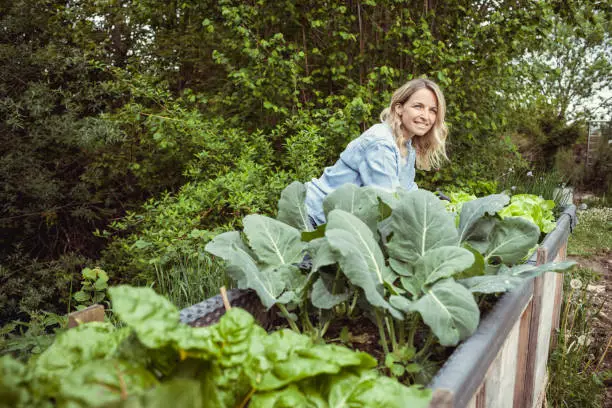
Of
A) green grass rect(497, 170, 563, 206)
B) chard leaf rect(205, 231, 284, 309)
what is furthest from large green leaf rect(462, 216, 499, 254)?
green grass rect(497, 170, 563, 206)

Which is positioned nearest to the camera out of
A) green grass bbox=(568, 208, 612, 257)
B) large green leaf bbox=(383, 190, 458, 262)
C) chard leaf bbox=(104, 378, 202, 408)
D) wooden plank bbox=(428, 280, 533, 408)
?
chard leaf bbox=(104, 378, 202, 408)

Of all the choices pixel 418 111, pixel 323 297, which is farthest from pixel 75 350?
pixel 418 111

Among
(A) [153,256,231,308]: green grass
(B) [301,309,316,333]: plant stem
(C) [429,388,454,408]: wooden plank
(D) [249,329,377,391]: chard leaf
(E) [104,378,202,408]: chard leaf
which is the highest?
(E) [104,378,202,408]: chard leaf

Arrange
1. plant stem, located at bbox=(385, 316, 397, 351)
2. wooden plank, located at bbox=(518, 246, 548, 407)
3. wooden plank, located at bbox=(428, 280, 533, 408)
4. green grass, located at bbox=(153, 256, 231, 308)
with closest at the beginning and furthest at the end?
wooden plank, located at bbox=(428, 280, 533, 408)
plant stem, located at bbox=(385, 316, 397, 351)
wooden plank, located at bbox=(518, 246, 548, 407)
green grass, located at bbox=(153, 256, 231, 308)

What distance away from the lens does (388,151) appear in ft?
8.71

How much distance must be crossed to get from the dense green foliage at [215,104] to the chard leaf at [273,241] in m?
1.93

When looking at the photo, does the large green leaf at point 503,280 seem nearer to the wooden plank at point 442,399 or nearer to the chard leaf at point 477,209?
the chard leaf at point 477,209

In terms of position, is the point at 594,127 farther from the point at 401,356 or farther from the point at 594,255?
the point at 401,356

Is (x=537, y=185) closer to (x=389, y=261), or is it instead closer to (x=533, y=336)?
(x=533, y=336)

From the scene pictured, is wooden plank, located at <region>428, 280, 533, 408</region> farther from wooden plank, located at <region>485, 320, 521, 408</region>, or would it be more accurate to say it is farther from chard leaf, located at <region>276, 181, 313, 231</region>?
chard leaf, located at <region>276, 181, 313, 231</region>

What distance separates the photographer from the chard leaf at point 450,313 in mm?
1047

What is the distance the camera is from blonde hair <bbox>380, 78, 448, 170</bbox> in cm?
304

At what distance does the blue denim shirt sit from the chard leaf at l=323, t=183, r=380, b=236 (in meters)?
0.97

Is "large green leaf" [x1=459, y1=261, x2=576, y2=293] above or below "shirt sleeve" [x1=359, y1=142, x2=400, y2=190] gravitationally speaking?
below
